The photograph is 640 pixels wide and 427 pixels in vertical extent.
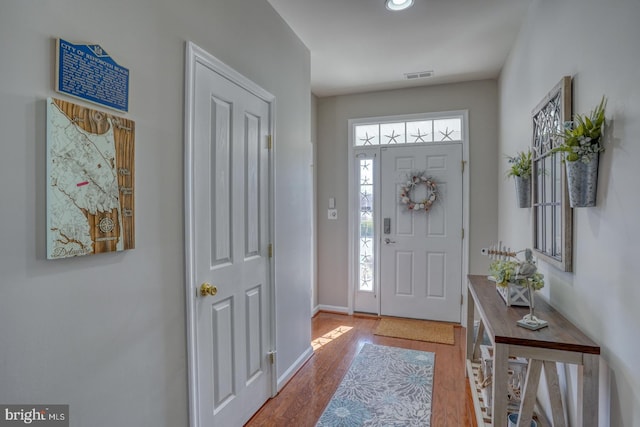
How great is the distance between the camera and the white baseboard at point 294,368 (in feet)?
7.84

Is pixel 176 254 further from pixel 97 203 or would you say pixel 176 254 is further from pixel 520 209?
pixel 520 209

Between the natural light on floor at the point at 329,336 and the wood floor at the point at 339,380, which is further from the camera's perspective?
the natural light on floor at the point at 329,336

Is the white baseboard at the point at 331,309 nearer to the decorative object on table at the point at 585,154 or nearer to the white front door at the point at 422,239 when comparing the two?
the white front door at the point at 422,239

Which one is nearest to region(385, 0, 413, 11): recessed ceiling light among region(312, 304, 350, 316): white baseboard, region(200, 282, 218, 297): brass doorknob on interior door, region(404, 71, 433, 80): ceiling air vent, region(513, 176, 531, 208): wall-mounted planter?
region(404, 71, 433, 80): ceiling air vent

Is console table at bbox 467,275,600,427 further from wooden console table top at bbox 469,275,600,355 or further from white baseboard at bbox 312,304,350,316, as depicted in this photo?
white baseboard at bbox 312,304,350,316

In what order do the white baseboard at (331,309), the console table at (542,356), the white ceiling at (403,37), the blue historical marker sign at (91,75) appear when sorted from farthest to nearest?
the white baseboard at (331,309) < the white ceiling at (403,37) < the console table at (542,356) < the blue historical marker sign at (91,75)

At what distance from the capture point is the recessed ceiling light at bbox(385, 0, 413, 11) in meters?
2.20

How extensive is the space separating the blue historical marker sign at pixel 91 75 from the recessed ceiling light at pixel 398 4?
1.75 metres

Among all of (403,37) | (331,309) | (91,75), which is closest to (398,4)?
(403,37)

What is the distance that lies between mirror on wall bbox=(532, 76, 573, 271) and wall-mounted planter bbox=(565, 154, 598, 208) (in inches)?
8.5

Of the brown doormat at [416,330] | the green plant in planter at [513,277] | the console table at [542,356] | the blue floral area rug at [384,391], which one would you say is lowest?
the blue floral area rug at [384,391]

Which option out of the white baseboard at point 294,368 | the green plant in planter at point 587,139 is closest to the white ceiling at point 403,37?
the green plant in planter at point 587,139

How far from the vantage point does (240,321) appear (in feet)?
6.45

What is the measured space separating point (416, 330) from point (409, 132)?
85.6 inches
